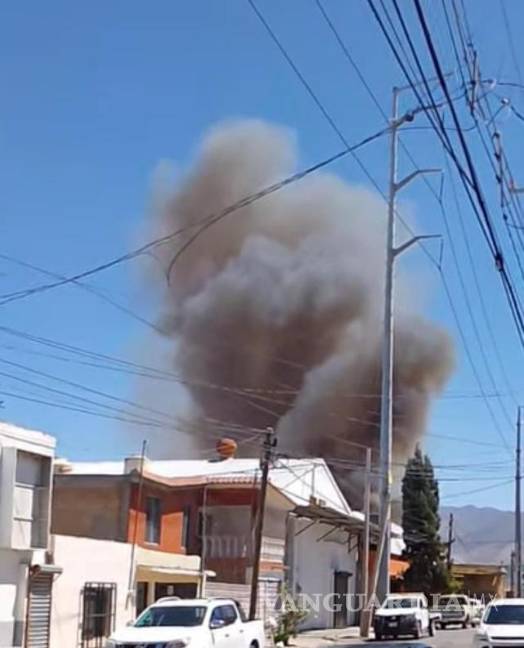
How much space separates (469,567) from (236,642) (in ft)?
239

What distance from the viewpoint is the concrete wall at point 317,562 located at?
4591cm

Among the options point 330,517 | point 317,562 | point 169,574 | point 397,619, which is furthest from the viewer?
point 317,562

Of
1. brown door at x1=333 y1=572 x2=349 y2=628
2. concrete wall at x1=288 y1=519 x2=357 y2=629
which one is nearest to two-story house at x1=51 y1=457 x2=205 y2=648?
concrete wall at x1=288 y1=519 x2=357 y2=629

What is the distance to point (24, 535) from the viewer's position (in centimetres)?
2409

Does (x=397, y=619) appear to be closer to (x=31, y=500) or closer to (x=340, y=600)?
(x=340, y=600)

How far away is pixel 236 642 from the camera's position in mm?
22094

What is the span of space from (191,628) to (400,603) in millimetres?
20621

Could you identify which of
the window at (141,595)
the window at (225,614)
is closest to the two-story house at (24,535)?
the window at (225,614)

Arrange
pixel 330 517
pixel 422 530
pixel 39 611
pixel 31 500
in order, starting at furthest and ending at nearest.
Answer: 1. pixel 422 530
2. pixel 330 517
3. pixel 39 611
4. pixel 31 500

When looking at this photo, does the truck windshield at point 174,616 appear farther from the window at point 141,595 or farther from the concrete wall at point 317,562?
the concrete wall at point 317,562

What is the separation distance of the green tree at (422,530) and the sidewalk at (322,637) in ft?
73.9

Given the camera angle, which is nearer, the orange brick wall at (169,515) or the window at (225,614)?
the window at (225,614)

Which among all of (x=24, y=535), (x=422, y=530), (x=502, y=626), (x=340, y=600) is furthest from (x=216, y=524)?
(x=422, y=530)

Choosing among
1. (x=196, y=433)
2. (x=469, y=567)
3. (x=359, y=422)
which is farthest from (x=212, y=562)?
(x=469, y=567)
